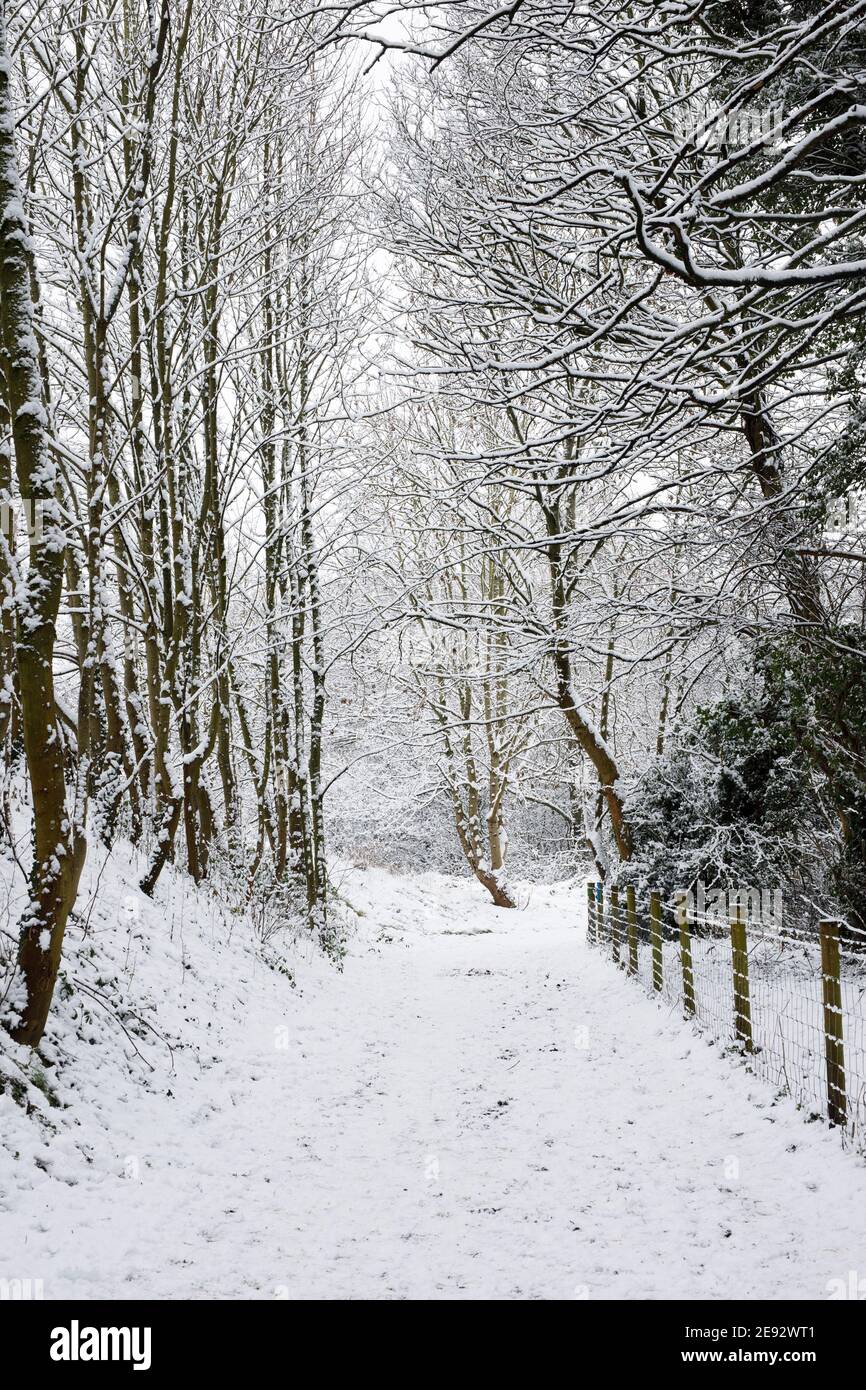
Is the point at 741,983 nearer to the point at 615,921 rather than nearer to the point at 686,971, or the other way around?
the point at 686,971

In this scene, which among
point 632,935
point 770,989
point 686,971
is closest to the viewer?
point 770,989

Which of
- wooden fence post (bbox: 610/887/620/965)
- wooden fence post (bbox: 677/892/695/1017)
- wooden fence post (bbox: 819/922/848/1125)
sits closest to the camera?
wooden fence post (bbox: 819/922/848/1125)

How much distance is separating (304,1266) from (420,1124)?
2234mm

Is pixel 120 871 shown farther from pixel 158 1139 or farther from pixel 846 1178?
pixel 846 1178

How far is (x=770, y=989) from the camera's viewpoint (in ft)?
24.5

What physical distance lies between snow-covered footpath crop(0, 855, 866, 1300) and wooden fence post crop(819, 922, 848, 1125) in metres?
0.20

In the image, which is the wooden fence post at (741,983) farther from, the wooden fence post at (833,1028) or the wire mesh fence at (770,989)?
the wooden fence post at (833,1028)

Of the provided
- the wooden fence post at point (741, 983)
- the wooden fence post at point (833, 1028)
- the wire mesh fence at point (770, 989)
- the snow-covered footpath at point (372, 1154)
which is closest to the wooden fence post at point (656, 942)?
the wire mesh fence at point (770, 989)

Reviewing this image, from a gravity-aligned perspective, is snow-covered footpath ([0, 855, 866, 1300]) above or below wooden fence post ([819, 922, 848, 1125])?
below

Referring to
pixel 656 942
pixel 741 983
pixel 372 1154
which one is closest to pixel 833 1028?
pixel 741 983

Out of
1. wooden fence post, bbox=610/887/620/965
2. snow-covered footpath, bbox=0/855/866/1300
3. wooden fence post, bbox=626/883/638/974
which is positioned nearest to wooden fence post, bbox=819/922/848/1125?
snow-covered footpath, bbox=0/855/866/1300

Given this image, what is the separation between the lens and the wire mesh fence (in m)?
5.09

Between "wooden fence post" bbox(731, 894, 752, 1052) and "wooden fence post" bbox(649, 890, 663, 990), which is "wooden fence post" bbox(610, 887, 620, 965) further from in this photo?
"wooden fence post" bbox(731, 894, 752, 1052)

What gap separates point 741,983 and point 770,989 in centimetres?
85
